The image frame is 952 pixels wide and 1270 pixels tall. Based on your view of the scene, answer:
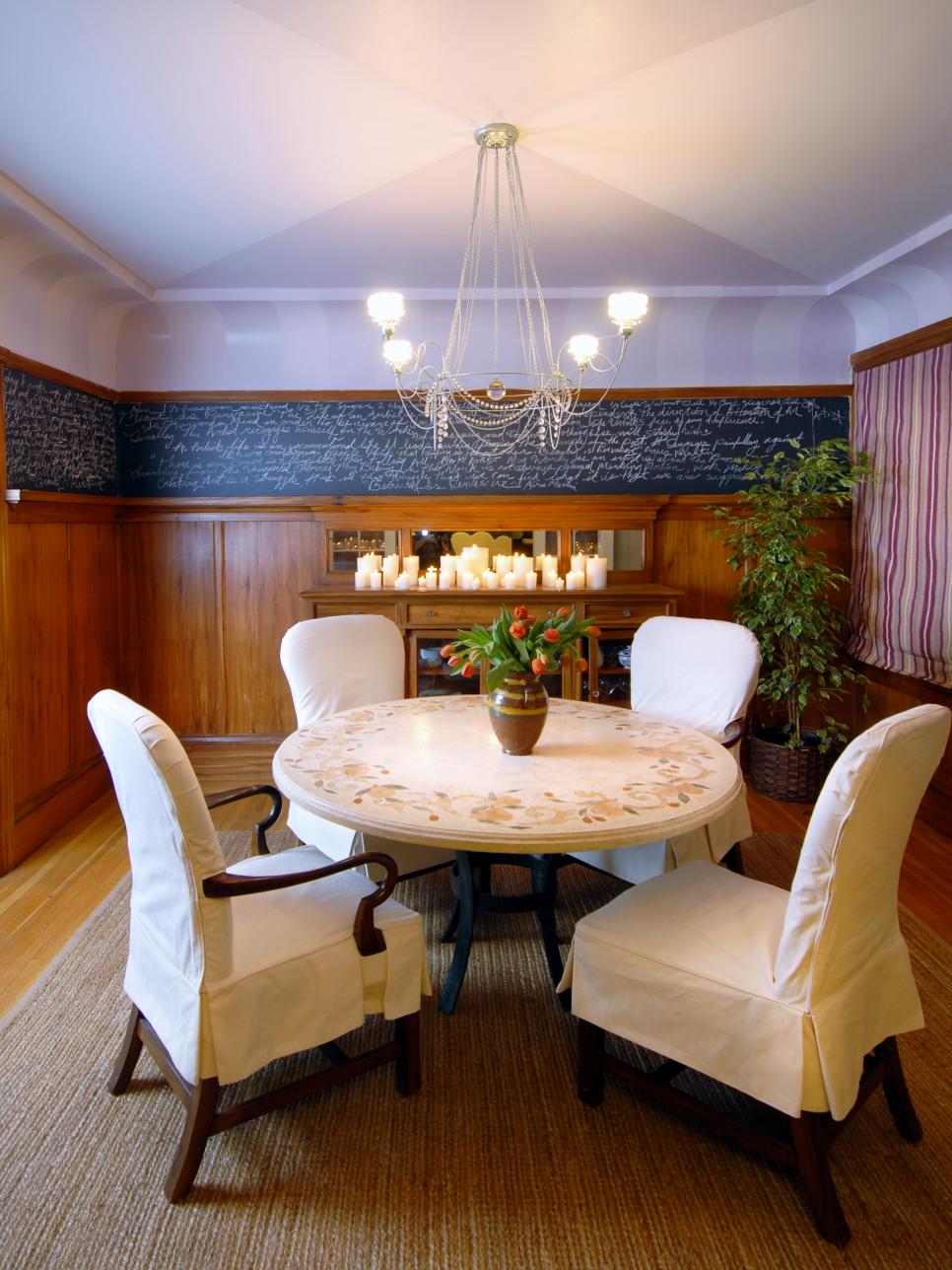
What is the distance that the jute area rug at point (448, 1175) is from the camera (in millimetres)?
1498

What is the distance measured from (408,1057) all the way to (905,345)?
12.2 feet

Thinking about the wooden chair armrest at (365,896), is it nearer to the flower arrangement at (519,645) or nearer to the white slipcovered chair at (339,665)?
the flower arrangement at (519,645)

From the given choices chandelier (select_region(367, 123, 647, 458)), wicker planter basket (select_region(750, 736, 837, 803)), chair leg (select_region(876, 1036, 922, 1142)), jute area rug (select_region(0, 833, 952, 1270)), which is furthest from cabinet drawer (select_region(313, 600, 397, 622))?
chair leg (select_region(876, 1036, 922, 1142))

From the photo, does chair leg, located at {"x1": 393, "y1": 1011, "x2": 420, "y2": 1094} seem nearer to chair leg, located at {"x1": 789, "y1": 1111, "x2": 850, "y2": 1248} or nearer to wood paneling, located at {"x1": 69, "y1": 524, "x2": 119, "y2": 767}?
chair leg, located at {"x1": 789, "y1": 1111, "x2": 850, "y2": 1248}

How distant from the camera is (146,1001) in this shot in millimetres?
1716

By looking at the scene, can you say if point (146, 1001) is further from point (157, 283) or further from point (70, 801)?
point (157, 283)

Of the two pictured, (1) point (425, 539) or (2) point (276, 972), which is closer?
(2) point (276, 972)

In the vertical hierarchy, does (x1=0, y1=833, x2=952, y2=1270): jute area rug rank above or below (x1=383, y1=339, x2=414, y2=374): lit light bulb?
below

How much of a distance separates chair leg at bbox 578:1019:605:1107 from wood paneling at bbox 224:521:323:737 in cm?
285

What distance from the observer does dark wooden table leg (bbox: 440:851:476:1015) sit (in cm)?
221

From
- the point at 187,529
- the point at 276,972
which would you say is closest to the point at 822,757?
the point at 276,972

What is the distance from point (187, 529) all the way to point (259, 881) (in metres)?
3.17

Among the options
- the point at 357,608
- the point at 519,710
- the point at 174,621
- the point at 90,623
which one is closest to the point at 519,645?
the point at 519,710

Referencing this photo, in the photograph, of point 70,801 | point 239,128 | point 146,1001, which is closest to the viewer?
point 146,1001
